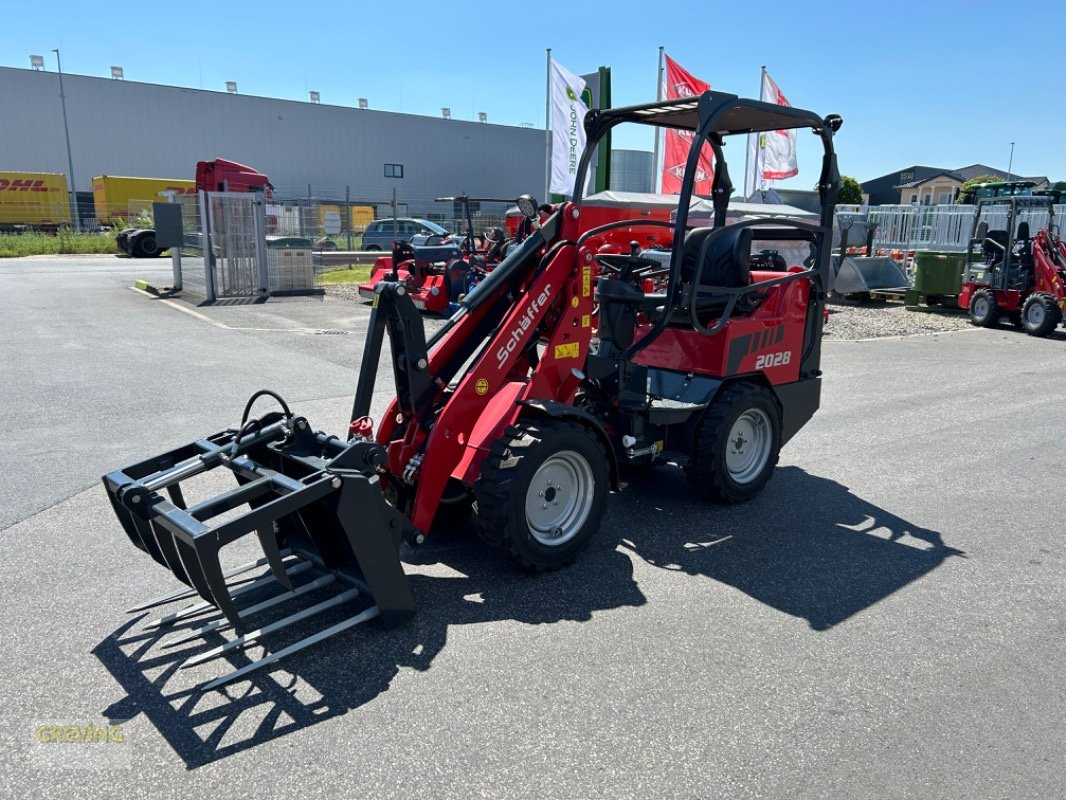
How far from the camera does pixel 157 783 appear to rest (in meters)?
2.75

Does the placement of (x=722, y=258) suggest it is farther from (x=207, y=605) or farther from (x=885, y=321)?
(x=885, y=321)

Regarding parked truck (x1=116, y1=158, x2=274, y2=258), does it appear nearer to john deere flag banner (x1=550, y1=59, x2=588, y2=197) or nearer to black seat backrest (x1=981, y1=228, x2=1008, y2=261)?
john deere flag banner (x1=550, y1=59, x2=588, y2=197)

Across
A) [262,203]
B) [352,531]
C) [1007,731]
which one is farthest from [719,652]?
[262,203]

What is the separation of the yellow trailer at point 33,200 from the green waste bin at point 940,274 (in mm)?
34976

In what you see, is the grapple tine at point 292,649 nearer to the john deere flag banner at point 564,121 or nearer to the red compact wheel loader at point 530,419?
the red compact wheel loader at point 530,419

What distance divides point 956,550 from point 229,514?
4632mm

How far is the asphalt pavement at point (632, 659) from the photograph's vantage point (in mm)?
2875

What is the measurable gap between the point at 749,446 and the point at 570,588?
7.15ft

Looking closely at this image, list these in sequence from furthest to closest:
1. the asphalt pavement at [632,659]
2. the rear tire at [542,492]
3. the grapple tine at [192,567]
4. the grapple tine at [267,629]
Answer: the rear tire at [542,492] < the grapple tine at [267,629] < the grapple tine at [192,567] < the asphalt pavement at [632,659]

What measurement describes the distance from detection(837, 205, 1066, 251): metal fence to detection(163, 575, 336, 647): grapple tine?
67.0 feet

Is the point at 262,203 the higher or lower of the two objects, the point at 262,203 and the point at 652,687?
the higher

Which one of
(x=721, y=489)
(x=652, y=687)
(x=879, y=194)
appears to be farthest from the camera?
(x=879, y=194)

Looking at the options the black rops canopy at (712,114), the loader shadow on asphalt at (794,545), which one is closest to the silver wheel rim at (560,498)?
the loader shadow on asphalt at (794,545)

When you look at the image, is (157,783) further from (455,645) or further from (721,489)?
(721,489)
